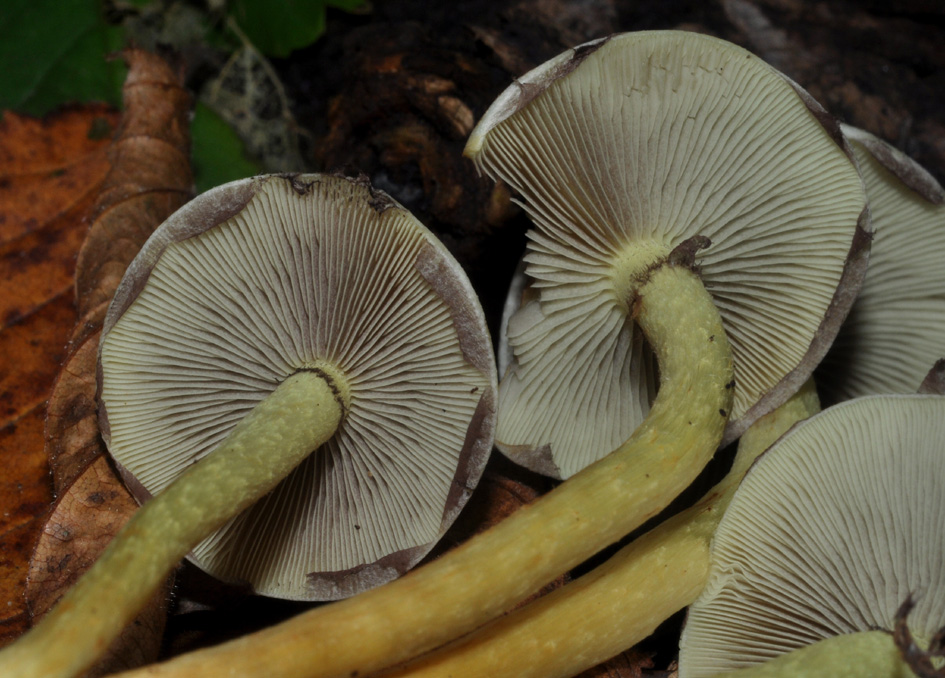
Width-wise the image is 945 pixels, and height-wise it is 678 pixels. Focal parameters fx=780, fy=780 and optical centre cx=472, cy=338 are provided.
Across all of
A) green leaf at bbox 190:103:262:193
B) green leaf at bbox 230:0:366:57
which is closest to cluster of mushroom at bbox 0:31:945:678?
green leaf at bbox 190:103:262:193

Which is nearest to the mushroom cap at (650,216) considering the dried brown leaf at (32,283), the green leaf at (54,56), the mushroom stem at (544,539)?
the mushroom stem at (544,539)

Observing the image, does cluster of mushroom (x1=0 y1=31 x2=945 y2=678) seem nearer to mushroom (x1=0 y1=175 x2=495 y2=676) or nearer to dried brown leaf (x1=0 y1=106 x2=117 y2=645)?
mushroom (x1=0 y1=175 x2=495 y2=676)

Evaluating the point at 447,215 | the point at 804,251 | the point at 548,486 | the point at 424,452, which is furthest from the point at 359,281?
the point at 804,251

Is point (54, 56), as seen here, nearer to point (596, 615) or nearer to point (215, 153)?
point (215, 153)

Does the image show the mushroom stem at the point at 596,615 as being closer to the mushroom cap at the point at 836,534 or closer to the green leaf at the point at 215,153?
the mushroom cap at the point at 836,534

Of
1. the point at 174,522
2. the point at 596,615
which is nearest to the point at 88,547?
the point at 174,522
